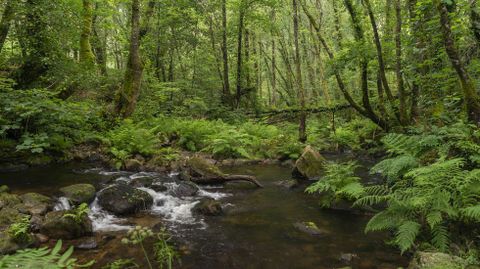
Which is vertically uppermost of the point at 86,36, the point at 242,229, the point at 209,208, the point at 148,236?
the point at 86,36

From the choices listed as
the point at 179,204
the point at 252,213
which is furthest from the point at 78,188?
the point at 252,213

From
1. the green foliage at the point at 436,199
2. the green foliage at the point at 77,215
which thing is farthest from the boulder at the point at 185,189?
the green foliage at the point at 436,199

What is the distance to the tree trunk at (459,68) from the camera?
A: 655 centimetres

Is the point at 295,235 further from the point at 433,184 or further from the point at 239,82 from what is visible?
the point at 239,82

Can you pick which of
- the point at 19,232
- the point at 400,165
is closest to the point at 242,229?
the point at 400,165

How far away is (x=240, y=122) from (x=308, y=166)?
30.2 feet

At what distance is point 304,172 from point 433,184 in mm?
5879

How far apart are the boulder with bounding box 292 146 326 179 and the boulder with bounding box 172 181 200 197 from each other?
11.1 feet

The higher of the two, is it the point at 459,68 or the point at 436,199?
the point at 459,68

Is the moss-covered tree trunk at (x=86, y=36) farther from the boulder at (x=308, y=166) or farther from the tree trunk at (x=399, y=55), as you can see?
the tree trunk at (x=399, y=55)

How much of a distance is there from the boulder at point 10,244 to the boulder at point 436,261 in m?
5.85

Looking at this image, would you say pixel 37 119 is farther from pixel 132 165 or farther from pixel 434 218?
pixel 434 218

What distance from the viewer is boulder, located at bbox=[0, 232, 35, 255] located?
5.45 m

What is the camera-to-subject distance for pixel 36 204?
7.23 meters
